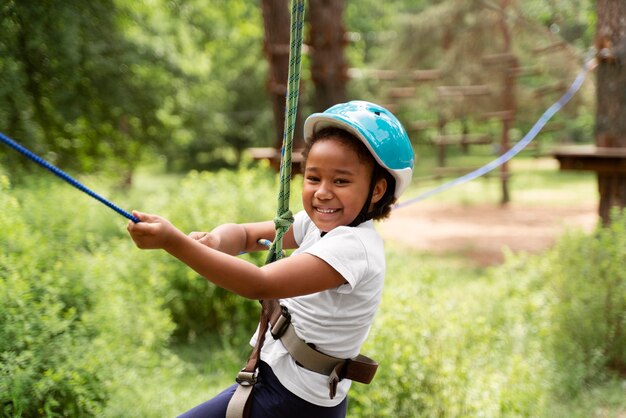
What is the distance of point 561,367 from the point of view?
14.3 feet

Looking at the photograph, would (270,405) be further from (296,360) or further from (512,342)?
(512,342)

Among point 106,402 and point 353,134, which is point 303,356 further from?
point 106,402

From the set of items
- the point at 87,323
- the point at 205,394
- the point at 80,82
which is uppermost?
the point at 80,82

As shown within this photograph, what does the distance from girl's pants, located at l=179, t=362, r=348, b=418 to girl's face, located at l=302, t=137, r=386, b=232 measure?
1.63 feet

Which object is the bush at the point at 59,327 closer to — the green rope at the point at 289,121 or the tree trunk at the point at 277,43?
the green rope at the point at 289,121

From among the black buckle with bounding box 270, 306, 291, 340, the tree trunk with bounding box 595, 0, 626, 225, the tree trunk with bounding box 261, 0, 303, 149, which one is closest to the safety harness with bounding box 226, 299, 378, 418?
the black buckle with bounding box 270, 306, 291, 340

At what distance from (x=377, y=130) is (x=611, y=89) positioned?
16.2ft

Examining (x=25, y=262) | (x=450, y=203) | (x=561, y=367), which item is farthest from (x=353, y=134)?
(x=450, y=203)

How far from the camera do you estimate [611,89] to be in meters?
5.94

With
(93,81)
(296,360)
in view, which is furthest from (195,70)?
(296,360)

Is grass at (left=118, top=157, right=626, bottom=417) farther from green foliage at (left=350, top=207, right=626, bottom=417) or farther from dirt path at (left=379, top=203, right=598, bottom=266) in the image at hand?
dirt path at (left=379, top=203, right=598, bottom=266)

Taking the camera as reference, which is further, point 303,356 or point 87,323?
point 87,323

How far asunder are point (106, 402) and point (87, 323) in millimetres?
416

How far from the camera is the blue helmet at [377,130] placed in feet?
6.01
